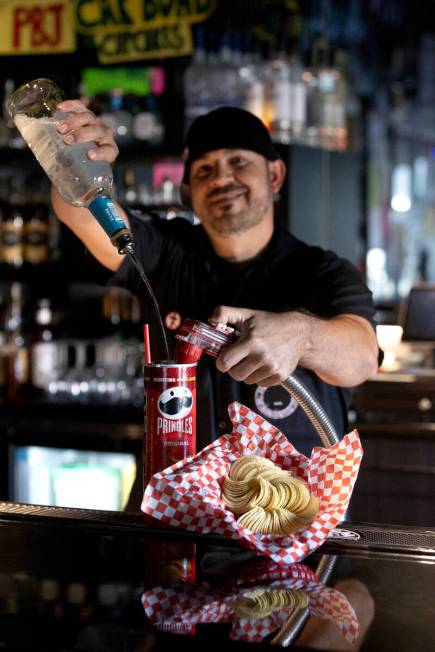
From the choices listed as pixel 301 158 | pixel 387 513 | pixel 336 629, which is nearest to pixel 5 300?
pixel 301 158

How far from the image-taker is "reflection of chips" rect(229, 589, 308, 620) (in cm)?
102

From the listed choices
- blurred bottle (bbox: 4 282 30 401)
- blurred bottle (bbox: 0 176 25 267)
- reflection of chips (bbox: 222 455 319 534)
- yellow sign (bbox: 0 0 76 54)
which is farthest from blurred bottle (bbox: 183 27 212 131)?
reflection of chips (bbox: 222 455 319 534)

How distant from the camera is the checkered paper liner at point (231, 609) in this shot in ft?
3.18

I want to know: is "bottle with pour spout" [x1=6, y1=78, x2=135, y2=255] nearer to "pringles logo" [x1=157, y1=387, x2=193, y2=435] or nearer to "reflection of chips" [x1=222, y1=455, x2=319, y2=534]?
"pringles logo" [x1=157, y1=387, x2=193, y2=435]

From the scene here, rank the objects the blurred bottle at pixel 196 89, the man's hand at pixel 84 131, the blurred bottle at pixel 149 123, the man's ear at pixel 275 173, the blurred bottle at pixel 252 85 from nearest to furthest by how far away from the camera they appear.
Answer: the man's hand at pixel 84 131, the man's ear at pixel 275 173, the blurred bottle at pixel 252 85, the blurred bottle at pixel 196 89, the blurred bottle at pixel 149 123

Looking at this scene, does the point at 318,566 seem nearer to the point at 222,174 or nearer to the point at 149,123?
the point at 222,174

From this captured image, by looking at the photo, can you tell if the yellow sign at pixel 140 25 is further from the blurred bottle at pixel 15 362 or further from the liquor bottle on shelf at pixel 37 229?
the blurred bottle at pixel 15 362

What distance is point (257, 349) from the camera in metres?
1.30

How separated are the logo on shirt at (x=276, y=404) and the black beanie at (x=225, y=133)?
22.7 inches

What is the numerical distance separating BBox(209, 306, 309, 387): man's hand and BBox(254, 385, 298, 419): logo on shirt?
2.30 feet

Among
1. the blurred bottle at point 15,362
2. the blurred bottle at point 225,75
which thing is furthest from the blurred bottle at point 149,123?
the blurred bottle at point 15,362

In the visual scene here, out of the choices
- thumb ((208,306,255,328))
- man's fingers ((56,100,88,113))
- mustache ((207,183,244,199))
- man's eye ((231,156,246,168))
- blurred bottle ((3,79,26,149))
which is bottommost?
thumb ((208,306,255,328))

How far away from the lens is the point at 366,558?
4.12ft

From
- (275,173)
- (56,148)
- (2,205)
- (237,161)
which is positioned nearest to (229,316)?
(56,148)
